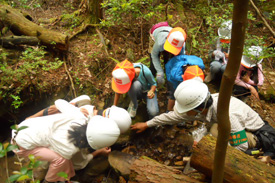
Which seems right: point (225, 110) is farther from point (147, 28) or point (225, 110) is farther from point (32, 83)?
point (147, 28)

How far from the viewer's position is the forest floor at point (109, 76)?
3.92 meters

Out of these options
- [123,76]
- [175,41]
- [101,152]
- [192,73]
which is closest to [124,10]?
[175,41]

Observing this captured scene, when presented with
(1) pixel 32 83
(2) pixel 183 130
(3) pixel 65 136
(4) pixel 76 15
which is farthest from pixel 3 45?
(2) pixel 183 130

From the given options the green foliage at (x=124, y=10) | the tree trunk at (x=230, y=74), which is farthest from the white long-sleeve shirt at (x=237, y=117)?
the green foliage at (x=124, y=10)

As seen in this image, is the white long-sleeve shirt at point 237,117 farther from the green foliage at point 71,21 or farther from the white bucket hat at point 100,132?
the green foliage at point 71,21

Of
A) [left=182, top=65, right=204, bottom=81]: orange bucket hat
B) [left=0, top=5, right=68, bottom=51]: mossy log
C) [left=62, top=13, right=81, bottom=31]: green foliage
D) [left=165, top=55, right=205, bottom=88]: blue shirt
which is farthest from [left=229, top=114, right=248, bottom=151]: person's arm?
[left=62, top=13, right=81, bottom=31]: green foliage

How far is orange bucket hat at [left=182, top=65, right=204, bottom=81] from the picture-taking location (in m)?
3.32

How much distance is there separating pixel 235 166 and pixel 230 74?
1.46 m

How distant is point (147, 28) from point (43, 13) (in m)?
4.11

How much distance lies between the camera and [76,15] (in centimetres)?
603

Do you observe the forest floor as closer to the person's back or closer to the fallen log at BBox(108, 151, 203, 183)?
the fallen log at BBox(108, 151, 203, 183)

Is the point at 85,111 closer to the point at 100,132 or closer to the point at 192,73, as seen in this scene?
the point at 100,132

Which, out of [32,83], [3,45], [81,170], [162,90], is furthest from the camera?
[162,90]

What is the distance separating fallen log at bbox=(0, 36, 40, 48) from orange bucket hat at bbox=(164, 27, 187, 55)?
123 inches
